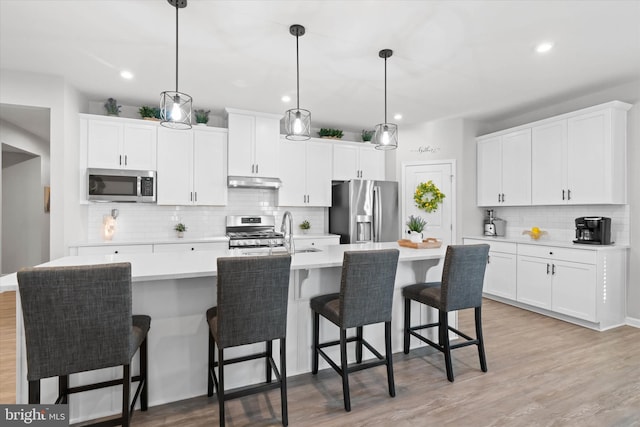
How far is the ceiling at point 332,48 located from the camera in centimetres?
241

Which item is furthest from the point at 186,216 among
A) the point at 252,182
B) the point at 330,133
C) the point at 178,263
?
the point at 178,263

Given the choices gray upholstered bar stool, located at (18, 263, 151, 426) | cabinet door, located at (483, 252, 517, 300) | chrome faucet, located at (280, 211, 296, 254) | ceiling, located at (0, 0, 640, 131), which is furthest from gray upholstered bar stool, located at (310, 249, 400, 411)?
cabinet door, located at (483, 252, 517, 300)

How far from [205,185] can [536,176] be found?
4494 millimetres

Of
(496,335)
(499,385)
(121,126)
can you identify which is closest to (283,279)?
(499,385)

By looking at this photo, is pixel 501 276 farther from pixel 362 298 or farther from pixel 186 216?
pixel 186 216

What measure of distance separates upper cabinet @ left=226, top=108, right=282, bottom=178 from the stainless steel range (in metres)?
0.71

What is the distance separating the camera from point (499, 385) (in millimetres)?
2434

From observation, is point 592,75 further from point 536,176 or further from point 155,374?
point 155,374

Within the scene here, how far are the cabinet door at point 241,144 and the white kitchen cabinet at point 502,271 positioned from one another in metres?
3.67

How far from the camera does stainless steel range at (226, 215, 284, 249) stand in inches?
179

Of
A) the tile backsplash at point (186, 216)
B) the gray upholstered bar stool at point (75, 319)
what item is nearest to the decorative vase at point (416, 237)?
the gray upholstered bar stool at point (75, 319)

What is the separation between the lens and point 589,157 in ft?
12.6

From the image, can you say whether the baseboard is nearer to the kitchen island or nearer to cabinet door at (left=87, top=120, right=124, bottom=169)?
the kitchen island

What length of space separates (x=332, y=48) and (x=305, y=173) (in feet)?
7.98
